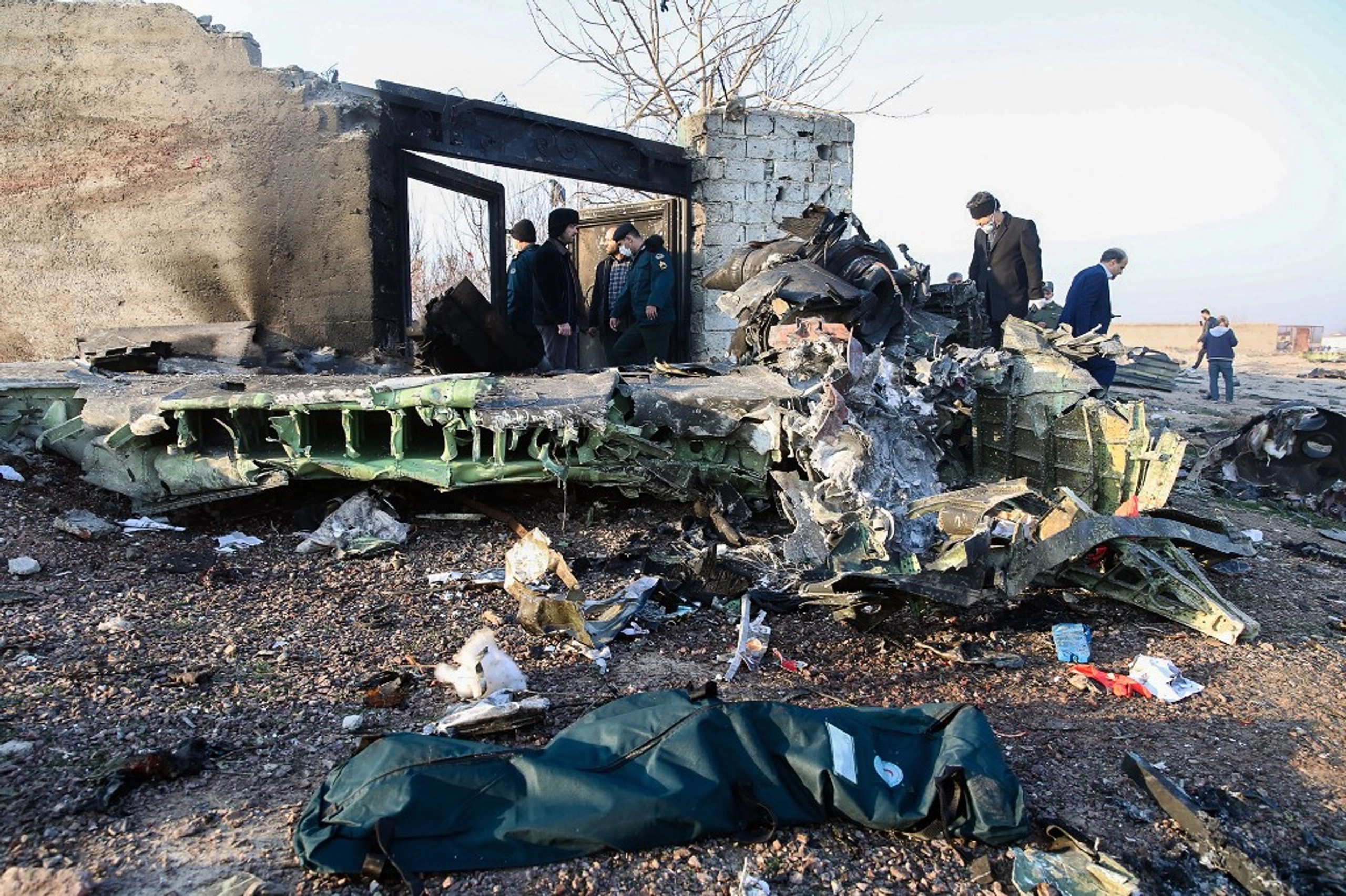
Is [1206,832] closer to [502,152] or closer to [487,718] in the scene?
[487,718]

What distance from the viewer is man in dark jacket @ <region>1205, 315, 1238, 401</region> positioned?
13875 millimetres

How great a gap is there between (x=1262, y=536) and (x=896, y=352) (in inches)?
112

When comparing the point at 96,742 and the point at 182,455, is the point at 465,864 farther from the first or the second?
the point at 182,455

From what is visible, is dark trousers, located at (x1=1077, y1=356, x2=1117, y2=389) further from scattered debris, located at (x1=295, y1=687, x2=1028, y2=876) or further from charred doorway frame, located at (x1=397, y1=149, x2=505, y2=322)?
charred doorway frame, located at (x1=397, y1=149, x2=505, y2=322)

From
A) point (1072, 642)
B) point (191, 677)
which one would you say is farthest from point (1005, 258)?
point (191, 677)

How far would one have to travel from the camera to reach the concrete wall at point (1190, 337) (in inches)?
1055

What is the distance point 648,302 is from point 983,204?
2.99 meters

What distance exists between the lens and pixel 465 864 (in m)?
2.08

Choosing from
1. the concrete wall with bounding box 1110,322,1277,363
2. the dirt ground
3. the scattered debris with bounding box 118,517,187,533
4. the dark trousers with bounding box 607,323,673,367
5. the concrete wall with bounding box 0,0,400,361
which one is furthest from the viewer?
the concrete wall with bounding box 1110,322,1277,363

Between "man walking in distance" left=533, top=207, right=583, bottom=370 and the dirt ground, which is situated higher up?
"man walking in distance" left=533, top=207, right=583, bottom=370

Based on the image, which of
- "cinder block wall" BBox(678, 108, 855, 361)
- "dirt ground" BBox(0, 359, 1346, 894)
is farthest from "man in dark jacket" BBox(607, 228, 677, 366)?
"dirt ground" BBox(0, 359, 1346, 894)

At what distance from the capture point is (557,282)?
7.80 m

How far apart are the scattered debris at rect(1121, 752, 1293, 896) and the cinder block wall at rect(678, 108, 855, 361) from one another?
23.4 feet

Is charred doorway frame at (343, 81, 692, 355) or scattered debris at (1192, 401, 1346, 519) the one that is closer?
scattered debris at (1192, 401, 1346, 519)
